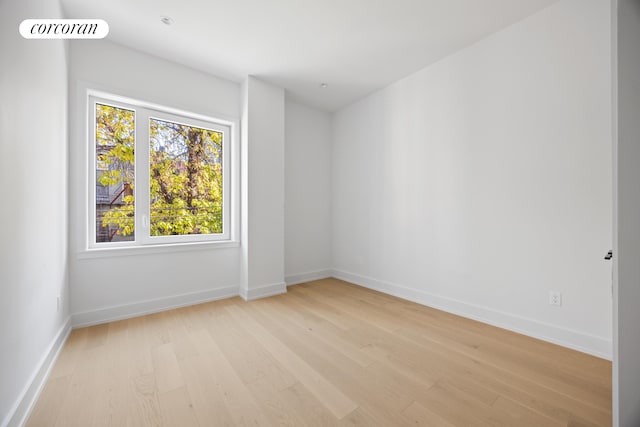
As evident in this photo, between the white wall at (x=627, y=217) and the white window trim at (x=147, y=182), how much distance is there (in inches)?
129

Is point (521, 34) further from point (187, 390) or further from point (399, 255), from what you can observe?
point (187, 390)

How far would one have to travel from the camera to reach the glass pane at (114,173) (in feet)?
8.64

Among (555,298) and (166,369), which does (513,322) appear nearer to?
(555,298)

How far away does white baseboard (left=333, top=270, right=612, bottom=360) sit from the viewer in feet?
6.44

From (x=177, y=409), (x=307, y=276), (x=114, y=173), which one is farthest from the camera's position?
(x=307, y=276)

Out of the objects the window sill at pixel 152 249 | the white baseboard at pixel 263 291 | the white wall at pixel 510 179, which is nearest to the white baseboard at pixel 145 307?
the white baseboard at pixel 263 291

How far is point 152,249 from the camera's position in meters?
2.79

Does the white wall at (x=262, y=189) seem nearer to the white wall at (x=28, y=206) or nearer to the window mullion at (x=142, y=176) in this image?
the window mullion at (x=142, y=176)

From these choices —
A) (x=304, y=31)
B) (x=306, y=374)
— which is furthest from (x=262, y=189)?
(x=306, y=374)

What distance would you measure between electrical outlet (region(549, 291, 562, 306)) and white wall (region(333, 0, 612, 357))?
0.03 meters

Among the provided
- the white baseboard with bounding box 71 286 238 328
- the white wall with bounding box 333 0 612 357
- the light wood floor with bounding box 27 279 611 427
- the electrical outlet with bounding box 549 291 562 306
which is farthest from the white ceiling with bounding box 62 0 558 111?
the light wood floor with bounding box 27 279 611 427

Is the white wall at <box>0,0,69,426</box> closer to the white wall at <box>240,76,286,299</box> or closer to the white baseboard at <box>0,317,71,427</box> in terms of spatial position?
the white baseboard at <box>0,317,71,427</box>

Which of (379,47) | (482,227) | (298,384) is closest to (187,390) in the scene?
(298,384)

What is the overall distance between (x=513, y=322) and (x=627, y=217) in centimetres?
179
